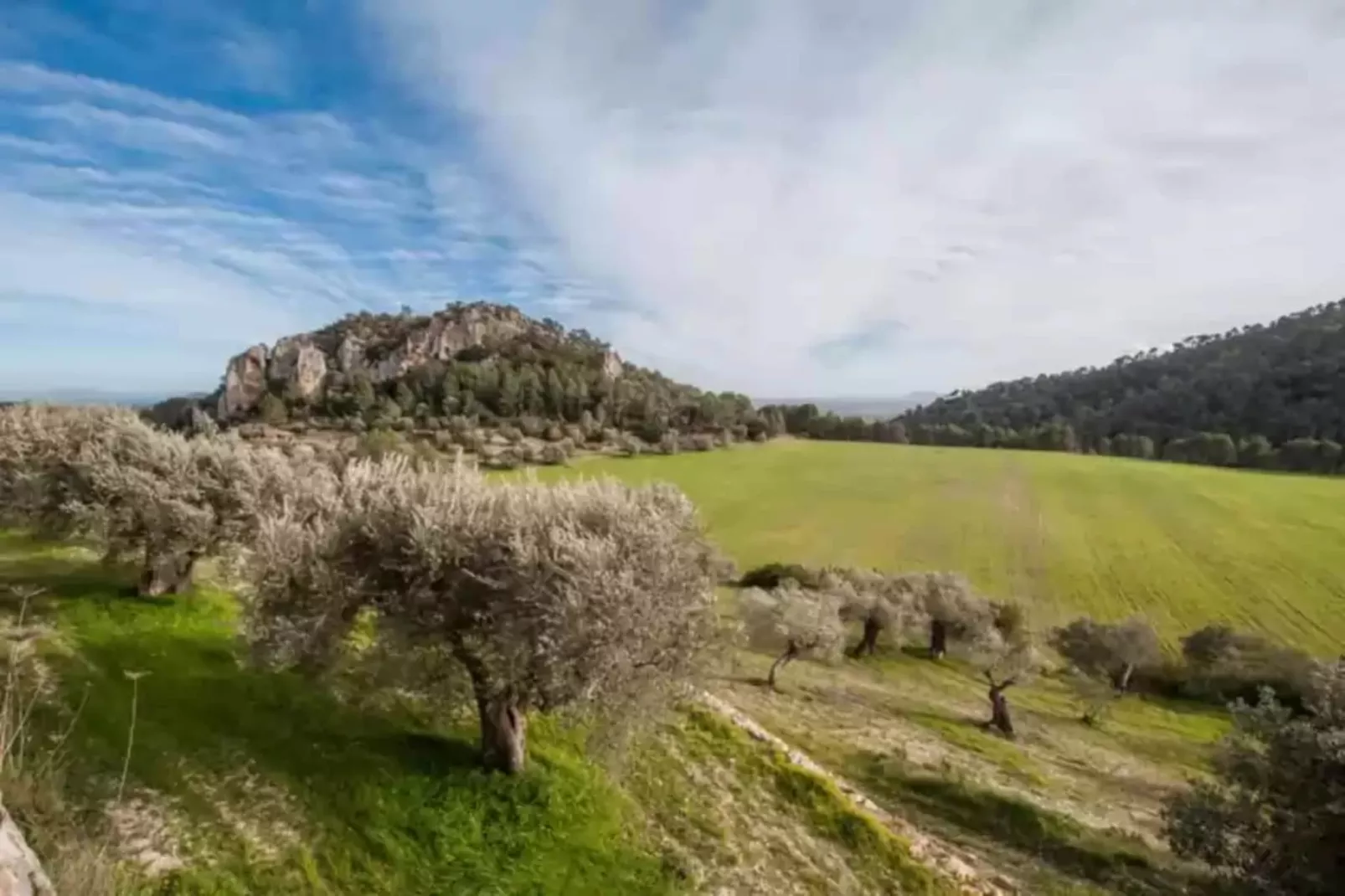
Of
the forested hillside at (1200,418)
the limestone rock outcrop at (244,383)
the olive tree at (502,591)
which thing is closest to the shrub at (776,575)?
the olive tree at (502,591)

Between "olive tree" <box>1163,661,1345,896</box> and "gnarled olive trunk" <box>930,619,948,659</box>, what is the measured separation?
2930 cm

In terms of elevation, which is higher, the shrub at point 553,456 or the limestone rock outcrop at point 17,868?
the limestone rock outcrop at point 17,868

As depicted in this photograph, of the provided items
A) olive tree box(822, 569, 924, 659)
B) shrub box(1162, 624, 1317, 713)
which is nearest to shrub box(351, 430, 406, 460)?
olive tree box(822, 569, 924, 659)

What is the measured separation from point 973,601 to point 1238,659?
16.2 meters

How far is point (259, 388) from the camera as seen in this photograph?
125812mm

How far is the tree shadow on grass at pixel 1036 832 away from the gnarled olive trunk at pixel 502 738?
11529mm

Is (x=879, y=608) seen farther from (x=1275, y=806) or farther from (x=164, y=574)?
(x=164, y=574)

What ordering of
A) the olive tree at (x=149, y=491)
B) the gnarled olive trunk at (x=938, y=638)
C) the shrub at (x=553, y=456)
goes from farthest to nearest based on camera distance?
the shrub at (x=553, y=456)
the gnarled olive trunk at (x=938, y=638)
the olive tree at (x=149, y=491)

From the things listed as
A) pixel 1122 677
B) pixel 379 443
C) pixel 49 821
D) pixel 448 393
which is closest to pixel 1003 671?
pixel 1122 677

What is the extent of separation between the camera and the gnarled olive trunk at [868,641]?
45.7 metres

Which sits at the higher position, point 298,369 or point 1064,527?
point 298,369

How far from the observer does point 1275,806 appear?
16172mm

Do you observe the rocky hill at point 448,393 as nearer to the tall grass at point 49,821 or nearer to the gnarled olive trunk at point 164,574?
the gnarled olive trunk at point 164,574

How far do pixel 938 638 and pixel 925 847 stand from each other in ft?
103
